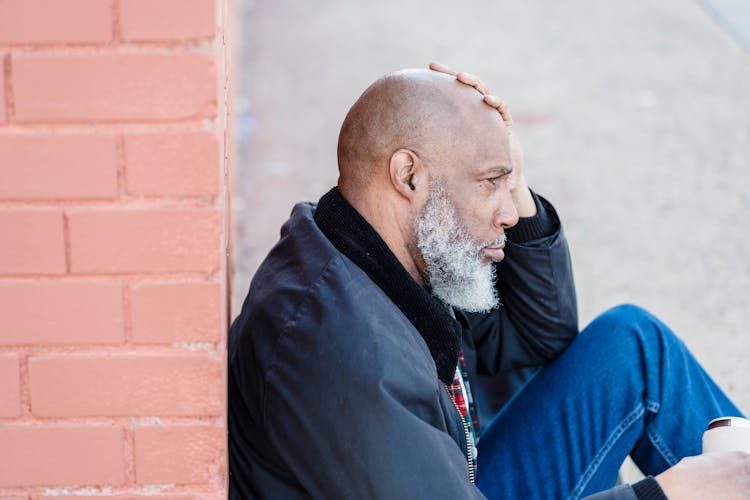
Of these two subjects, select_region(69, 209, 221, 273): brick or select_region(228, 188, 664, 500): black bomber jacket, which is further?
select_region(228, 188, 664, 500): black bomber jacket

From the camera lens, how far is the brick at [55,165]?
1.50 m

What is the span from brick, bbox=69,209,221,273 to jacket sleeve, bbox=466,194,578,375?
1.22 metres

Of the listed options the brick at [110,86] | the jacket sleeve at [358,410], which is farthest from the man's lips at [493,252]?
the brick at [110,86]

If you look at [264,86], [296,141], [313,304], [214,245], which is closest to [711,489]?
[313,304]

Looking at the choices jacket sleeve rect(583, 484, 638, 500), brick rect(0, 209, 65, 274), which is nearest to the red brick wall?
brick rect(0, 209, 65, 274)

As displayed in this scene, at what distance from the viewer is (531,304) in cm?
269

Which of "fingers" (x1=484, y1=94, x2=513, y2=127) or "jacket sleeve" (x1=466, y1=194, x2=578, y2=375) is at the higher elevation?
"fingers" (x1=484, y1=94, x2=513, y2=127)

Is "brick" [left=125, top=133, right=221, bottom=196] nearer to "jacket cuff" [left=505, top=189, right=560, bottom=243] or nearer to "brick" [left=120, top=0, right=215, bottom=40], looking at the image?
"brick" [left=120, top=0, right=215, bottom=40]

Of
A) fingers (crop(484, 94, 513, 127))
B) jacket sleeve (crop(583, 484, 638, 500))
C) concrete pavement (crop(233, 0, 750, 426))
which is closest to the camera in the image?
jacket sleeve (crop(583, 484, 638, 500))

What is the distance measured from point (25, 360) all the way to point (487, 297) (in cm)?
109

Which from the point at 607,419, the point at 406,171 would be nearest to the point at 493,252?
the point at 406,171

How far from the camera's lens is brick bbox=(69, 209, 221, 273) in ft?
Result: 5.08

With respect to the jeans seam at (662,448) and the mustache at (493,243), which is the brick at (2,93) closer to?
the mustache at (493,243)

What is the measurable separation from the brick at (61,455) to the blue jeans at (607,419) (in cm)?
111
